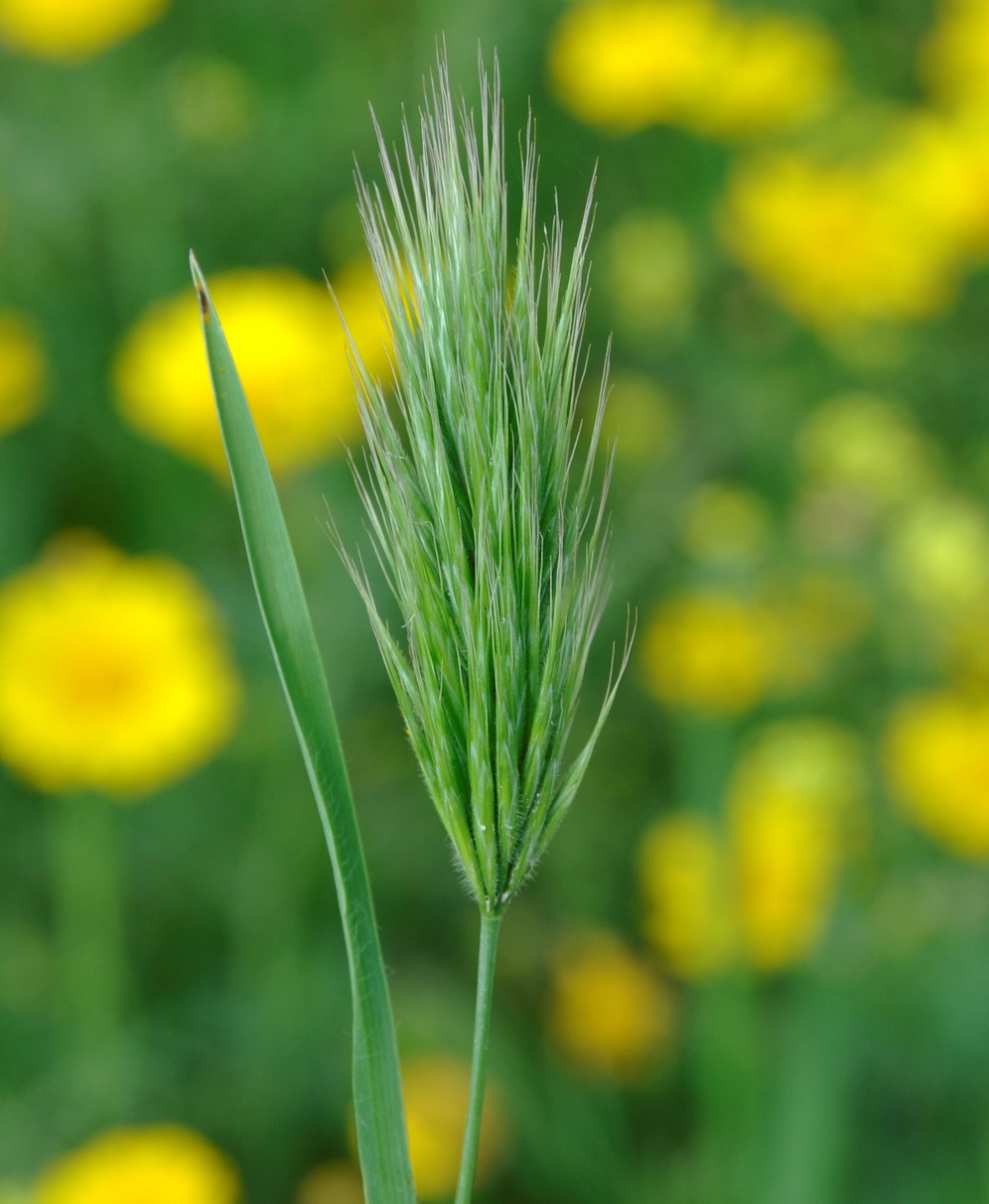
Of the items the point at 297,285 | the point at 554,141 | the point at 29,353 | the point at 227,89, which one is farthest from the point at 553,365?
the point at 554,141

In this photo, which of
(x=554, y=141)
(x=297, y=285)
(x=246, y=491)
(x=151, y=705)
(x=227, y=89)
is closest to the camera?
(x=246, y=491)

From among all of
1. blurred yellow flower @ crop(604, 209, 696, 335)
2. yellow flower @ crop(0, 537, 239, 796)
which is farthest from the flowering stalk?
blurred yellow flower @ crop(604, 209, 696, 335)

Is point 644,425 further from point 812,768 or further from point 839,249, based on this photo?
point 812,768

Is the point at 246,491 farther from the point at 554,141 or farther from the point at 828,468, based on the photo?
the point at 554,141

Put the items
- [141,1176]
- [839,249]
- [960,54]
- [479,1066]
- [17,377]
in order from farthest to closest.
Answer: [960,54]
[839,249]
[17,377]
[141,1176]
[479,1066]

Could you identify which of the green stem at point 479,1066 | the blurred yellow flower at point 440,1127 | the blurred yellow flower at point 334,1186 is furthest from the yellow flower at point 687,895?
the green stem at point 479,1066

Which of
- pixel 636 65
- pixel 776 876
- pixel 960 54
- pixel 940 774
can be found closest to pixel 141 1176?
pixel 776 876
